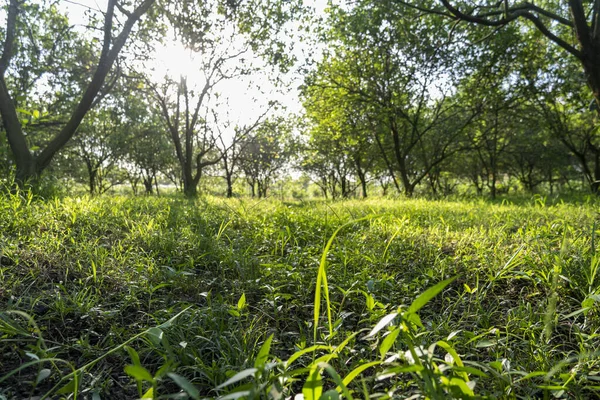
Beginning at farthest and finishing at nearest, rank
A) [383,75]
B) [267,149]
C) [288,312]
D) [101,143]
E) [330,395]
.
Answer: [267,149], [101,143], [383,75], [288,312], [330,395]

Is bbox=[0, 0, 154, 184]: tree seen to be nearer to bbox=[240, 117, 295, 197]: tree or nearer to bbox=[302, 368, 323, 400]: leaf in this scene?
bbox=[302, 368, 323, 400]: leaf

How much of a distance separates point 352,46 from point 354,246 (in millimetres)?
9647

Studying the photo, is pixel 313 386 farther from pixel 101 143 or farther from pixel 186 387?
pixel 101 143

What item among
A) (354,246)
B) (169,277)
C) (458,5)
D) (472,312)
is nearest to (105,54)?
(169,277)

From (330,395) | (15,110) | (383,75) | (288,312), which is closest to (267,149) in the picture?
(383,75)

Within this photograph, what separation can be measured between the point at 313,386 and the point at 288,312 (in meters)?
1.14

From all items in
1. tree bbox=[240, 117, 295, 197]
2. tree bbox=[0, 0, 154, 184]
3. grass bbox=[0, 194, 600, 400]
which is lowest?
grass bbox=[0, 194, 600, 400]

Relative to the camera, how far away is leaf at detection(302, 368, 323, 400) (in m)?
0.96

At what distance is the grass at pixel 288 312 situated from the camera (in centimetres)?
115

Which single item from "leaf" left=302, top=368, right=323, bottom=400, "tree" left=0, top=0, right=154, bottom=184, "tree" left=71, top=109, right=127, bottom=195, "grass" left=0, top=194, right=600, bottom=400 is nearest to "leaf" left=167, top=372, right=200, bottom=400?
"grass" left=0, top=194, right=600, bottom=400

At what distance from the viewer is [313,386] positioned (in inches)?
37.9

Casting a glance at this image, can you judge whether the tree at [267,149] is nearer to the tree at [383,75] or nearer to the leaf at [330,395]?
the tree at [383,75]

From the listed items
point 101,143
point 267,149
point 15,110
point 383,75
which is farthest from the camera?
point 267,149

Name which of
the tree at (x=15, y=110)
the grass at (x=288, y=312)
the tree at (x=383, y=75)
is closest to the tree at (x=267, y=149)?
the tree at (x=383, y=75)
